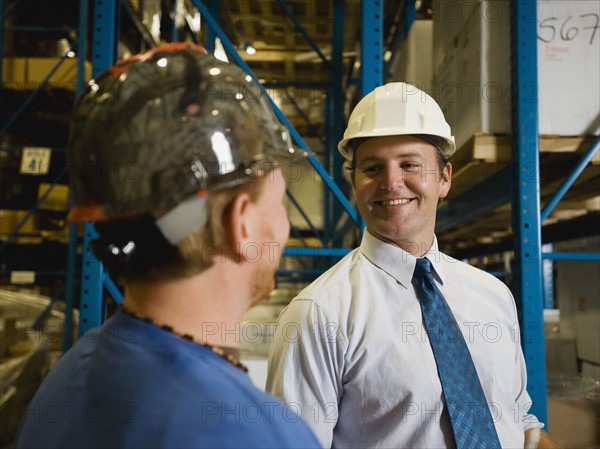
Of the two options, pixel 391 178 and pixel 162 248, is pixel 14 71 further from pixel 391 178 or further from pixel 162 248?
pixel 162 248

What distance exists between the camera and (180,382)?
2.35 feet

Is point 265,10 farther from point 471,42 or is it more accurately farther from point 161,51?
point 161,51

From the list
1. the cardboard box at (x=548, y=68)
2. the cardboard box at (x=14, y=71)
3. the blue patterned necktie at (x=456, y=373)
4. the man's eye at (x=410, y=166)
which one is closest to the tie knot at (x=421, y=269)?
the blue patterned necktie at (x=456, y=373)

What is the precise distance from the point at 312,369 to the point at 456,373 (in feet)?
1.55

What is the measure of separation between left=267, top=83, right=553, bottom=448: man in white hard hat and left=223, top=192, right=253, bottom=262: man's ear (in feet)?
2.63

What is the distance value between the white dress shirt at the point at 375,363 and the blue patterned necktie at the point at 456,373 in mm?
30

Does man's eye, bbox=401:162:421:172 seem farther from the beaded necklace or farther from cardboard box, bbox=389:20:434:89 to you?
cardboard box, bbox=389:20:434:89

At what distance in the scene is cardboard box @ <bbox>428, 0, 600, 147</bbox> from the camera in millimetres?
2867

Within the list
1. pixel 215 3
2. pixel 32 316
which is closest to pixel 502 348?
pixel 215 3

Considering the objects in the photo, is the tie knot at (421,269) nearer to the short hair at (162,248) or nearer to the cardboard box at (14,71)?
the short hair at (162,248)

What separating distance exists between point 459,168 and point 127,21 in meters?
3.74

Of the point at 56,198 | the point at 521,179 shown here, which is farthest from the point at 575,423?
the point at 56,198

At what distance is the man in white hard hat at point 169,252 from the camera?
72cm

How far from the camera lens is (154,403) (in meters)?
0.70
